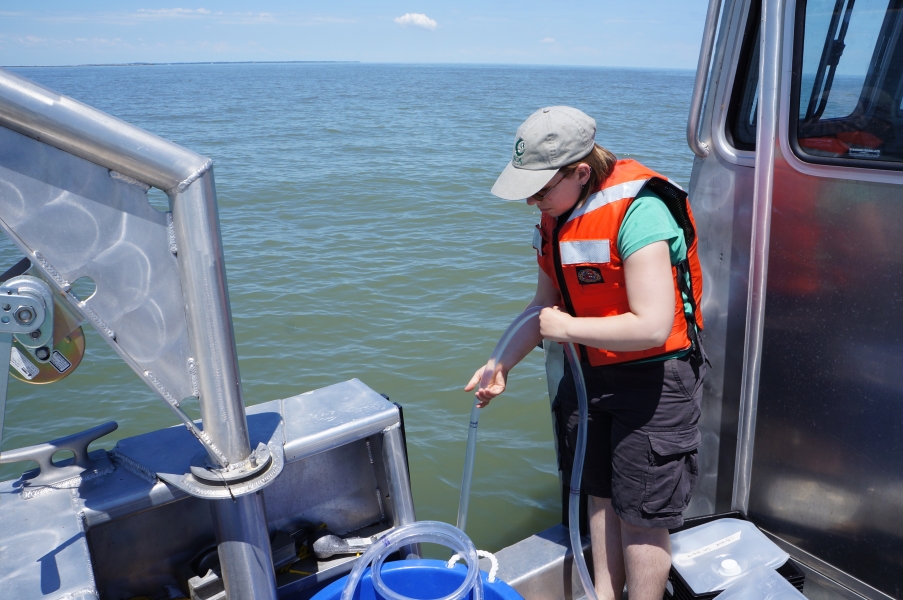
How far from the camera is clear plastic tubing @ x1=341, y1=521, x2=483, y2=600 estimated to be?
76.0 inches

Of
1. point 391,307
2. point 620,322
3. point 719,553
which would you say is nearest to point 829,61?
point 620,322

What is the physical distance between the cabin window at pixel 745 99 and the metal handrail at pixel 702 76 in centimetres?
10

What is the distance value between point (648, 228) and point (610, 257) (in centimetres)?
16

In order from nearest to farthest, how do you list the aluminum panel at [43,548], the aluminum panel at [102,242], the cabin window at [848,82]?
the aluminum panel at [102,242], the aluminum panel at [43,548], the cabin window at [848,82]

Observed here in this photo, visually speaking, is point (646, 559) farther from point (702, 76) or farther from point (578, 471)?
point (702, 76)

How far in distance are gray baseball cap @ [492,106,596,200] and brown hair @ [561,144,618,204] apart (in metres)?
0.03

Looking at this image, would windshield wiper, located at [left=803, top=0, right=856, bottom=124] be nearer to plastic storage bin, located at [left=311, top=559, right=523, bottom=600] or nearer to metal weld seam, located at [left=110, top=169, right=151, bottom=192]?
plastic storage bin, located at [left=311, top=559, right=523, bottom=600]

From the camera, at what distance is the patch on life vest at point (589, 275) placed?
2012 mm

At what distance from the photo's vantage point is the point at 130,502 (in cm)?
192

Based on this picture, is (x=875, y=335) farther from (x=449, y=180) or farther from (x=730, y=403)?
(x=449, y=180)

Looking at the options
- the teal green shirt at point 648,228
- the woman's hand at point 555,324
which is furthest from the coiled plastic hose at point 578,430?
the teal green shirt at point 648,228

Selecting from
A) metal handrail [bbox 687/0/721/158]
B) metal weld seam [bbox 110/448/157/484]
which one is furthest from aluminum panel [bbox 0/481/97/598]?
metal handrail [bbox 687/0/721/158]

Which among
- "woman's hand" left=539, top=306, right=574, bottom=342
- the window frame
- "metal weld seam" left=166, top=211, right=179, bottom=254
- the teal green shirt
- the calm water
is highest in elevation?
the window frame

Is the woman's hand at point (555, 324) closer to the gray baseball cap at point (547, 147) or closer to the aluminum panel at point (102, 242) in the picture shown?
the gray baseball cap at point (547, 147)
